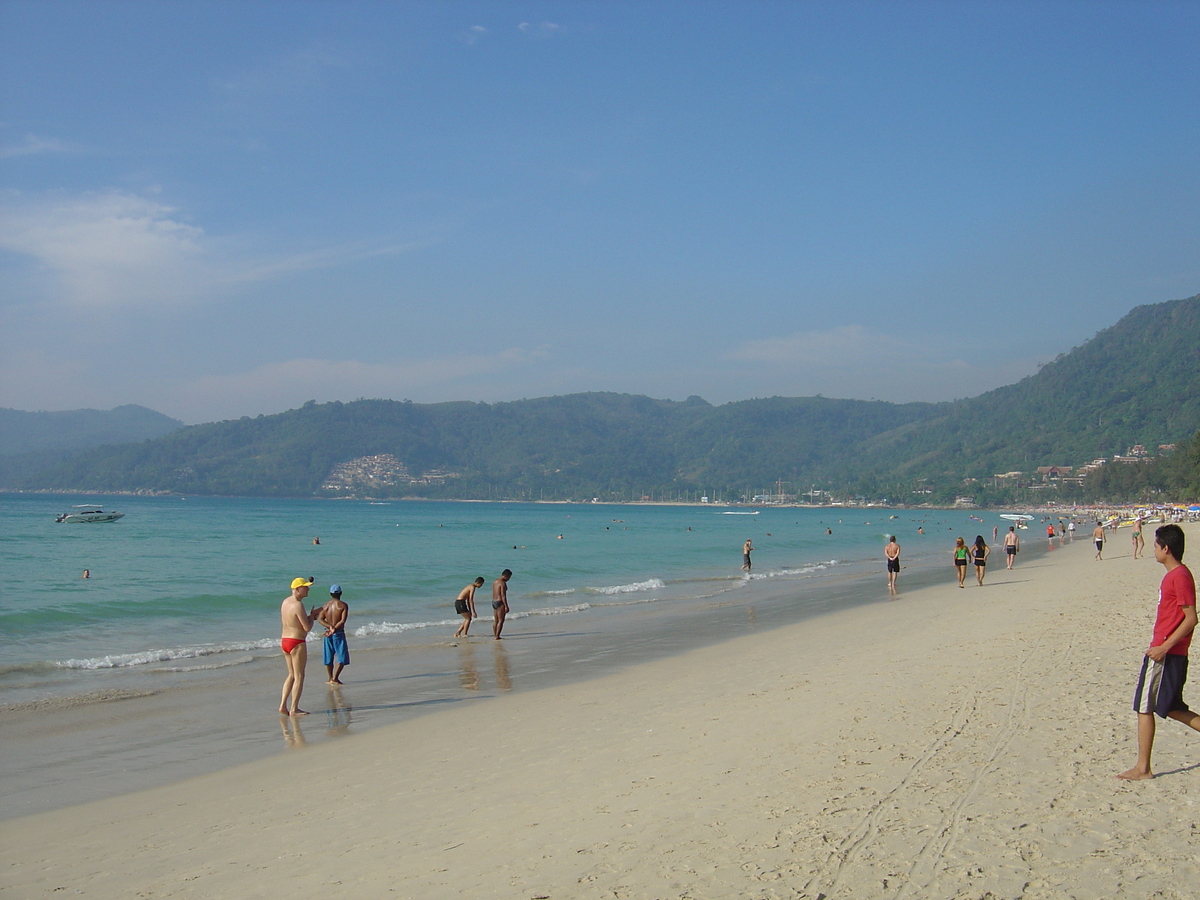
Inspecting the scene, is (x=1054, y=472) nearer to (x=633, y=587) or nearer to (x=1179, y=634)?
(x=633, y=587)

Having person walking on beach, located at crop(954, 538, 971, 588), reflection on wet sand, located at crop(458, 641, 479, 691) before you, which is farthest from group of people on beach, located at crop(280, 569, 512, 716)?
person walking on beach, located at crop(954, 538, 971, 588)

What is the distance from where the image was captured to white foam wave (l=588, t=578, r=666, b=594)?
87.7 ft

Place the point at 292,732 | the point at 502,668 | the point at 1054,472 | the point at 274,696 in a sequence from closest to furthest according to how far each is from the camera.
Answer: the point at 292,732 < the point at 274,696 < the point at 502,668 < the point at 1054,472

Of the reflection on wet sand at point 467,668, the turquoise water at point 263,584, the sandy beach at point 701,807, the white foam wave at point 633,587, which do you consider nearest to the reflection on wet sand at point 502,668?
the reflection on wet sand at point 467,668

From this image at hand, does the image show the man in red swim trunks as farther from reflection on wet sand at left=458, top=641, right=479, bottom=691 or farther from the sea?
reflection on wet sand at left=458, top=641, right=479, bottom=691

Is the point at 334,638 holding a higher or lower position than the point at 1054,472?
higher

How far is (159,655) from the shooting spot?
14258 millimetres

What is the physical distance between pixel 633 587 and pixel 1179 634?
22884 millimetres

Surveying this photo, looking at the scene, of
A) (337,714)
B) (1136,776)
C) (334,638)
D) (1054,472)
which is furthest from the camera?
(1054,472)

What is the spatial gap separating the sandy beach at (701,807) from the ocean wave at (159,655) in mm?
7062

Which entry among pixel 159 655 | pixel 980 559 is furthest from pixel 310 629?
pixel 980 559

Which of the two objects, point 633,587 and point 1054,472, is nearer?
point 633,587

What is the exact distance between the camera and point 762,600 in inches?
915

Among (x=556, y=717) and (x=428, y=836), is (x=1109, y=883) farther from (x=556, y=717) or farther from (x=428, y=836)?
(x=556, y=717)
